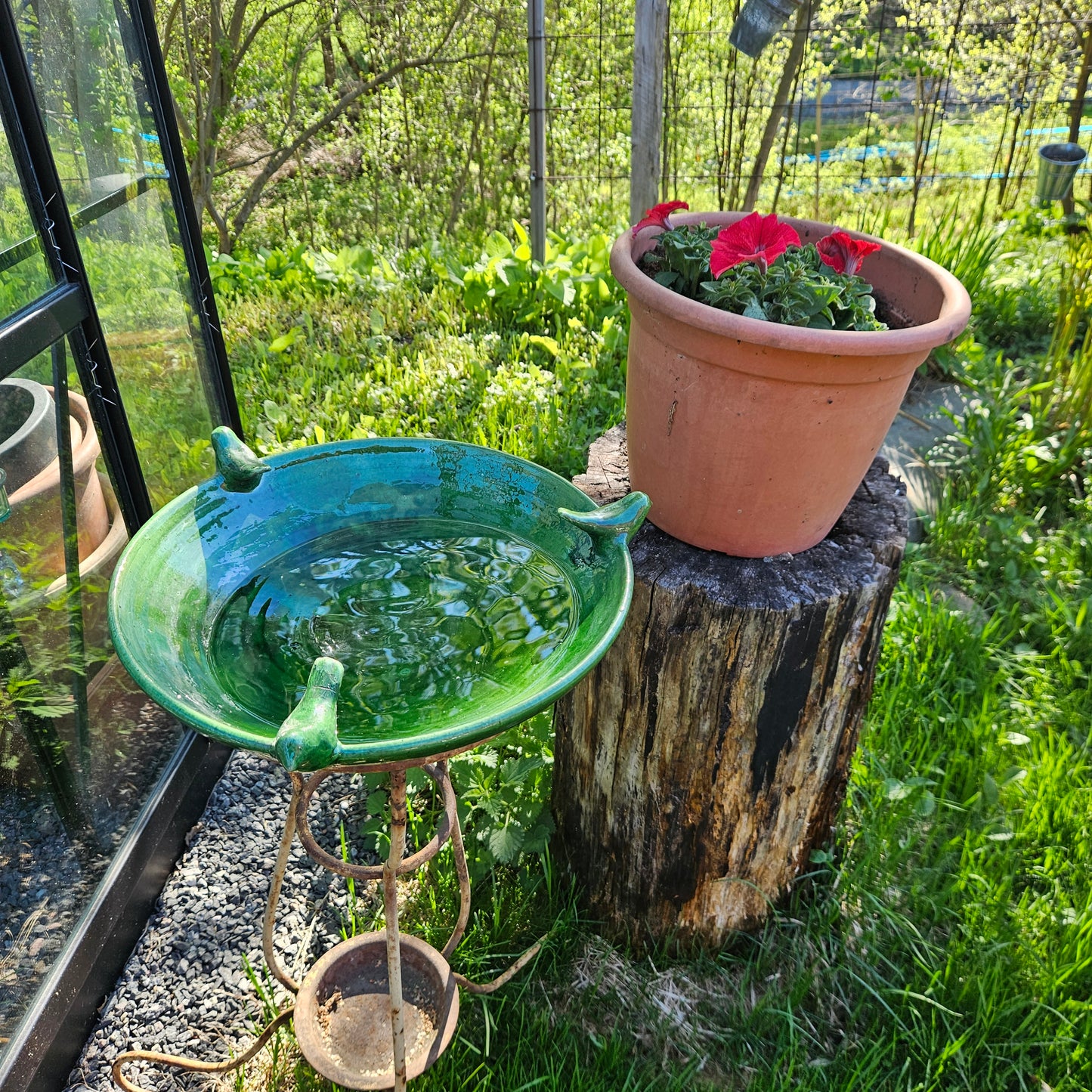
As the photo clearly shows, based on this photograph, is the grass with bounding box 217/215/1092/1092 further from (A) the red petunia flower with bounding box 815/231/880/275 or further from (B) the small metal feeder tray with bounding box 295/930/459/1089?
(A) the red petunia flower with bounding box 815/231/880/275

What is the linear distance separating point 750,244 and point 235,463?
0.89 meters

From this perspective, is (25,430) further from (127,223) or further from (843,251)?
(843,251)

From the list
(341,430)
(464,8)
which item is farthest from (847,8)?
(341,430)

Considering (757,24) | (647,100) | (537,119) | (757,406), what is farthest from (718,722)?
(537,119)

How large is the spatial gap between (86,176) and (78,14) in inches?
11.2

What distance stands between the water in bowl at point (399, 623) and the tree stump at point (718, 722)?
39 centimetres

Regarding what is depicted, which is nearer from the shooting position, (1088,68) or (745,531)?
(745,531)

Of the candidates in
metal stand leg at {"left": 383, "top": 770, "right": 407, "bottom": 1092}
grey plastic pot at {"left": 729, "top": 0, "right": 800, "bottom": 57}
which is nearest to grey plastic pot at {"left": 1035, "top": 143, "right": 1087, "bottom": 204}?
grey plastic pot at {"left": 729, "top": 0, "right": 800, "bottom": 57}

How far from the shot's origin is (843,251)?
5.19 ft

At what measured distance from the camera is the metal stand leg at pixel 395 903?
1197 millimetres

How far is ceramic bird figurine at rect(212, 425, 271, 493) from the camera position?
1.24 m

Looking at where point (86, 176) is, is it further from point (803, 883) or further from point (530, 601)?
point (803, 883)

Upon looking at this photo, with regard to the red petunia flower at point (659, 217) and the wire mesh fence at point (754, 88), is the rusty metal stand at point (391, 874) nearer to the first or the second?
the red petunia flower at point (659, 217)

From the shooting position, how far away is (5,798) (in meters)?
1.55
